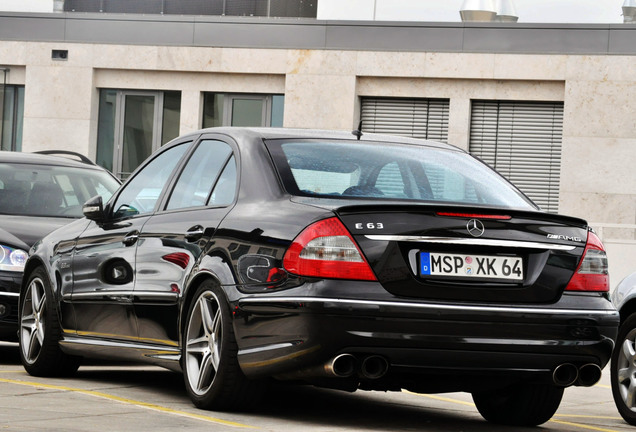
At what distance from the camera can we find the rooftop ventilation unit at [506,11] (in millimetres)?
27375

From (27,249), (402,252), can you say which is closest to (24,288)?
(27,249)

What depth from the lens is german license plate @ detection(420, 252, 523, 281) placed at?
6.05 meters

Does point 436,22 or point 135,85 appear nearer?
point 436,22

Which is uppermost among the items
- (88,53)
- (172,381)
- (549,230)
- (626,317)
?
(88,53)

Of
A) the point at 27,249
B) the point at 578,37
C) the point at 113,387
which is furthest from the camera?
the point at 578,37

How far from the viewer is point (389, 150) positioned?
714cm

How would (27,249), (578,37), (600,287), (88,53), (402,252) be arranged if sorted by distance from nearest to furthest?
1. (402,252)
2. (600,287)
3. (27,249)
4. (578,37)
5. (88,53)

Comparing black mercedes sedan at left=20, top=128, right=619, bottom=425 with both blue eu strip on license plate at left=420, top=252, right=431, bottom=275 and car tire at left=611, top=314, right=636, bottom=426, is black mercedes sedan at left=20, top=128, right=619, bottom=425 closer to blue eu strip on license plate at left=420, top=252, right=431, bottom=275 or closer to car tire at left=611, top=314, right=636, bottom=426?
blue eu strip on license plate at left=420, top=252, right=431, bottom=275

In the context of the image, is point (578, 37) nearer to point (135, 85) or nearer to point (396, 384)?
point (135, 85)

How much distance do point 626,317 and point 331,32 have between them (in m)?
19.4

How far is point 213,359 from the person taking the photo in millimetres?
6609

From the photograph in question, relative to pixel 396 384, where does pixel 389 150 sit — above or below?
above

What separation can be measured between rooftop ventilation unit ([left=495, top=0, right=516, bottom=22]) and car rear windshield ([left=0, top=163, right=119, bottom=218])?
676 inches

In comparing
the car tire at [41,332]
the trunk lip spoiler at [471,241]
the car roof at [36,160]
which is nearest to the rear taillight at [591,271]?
the trunk lip spoiler at [471,241]
